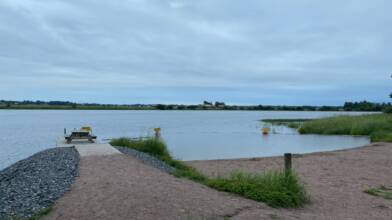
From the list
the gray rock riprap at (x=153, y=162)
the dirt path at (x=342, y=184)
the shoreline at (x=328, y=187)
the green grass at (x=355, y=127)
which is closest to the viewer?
the shoreline at (x=328, y=187)

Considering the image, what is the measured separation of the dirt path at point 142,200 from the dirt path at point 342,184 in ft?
1.65

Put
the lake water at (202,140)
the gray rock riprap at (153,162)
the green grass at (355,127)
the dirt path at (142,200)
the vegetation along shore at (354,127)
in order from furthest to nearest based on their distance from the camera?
the vegetation along shore at (354,127) < the green grass at (355,127) < the lake water at (202,140) < the gray rock riprap at (153,162) < the dirt path at (142,200)

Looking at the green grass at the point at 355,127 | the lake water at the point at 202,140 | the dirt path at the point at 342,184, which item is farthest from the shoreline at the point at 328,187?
the green grass at the point at 355,127

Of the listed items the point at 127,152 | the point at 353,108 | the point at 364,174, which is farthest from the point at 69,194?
the point at 353,108

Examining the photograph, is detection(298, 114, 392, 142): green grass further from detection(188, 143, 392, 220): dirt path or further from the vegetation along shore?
detection(188, 143, 392, 220): dirt path

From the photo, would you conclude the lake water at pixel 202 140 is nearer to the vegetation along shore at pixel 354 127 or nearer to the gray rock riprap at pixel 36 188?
the vegetation along shore at pixel 354 127

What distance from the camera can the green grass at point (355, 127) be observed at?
30172mm

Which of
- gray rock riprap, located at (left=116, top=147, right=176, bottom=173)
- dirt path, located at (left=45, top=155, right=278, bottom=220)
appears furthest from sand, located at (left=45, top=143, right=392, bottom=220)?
gray rock riprap, located at (left=116, top=147, right=176, bottom=173)

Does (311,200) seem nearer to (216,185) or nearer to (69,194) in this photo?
(216,185)

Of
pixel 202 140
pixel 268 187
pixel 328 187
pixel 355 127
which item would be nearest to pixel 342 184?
pixel 328 187

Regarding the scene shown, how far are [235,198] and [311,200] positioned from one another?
180 centimetres

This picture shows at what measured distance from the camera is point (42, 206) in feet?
20.0

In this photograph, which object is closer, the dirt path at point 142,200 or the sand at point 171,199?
the dirt path at point 142,200

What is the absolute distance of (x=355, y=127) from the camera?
34250 millimetres
